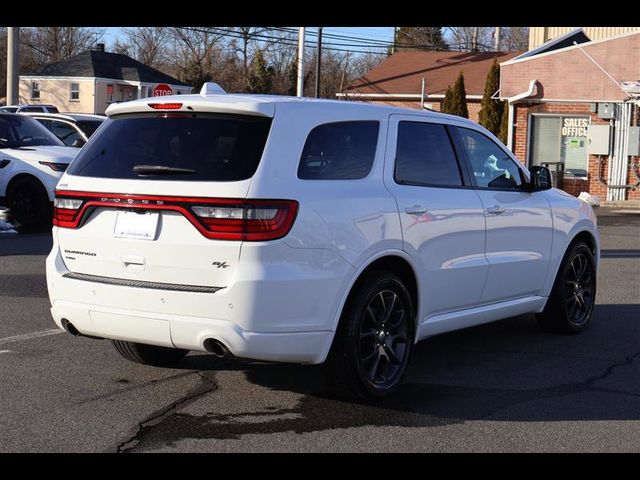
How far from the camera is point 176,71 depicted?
72062mm

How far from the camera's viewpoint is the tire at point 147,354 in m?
6.99

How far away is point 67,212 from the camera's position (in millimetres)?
6203

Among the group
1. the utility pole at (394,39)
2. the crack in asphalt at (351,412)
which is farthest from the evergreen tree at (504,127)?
the utility pole at (394,39)

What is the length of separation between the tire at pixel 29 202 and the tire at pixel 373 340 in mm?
10282

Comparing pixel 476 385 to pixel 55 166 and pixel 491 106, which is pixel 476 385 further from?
pixel 491 106

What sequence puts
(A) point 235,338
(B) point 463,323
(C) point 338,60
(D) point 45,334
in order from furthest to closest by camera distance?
(C) point 338,60 < (D) point 45,334 < (B) point 463,323 < (A) point 235,338

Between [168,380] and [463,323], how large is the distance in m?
2.09

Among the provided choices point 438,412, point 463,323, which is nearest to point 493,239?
point 463,323

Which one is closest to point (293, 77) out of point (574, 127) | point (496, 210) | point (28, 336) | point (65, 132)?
point (574, 127)

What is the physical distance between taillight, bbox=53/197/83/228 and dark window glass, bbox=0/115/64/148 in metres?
10.3

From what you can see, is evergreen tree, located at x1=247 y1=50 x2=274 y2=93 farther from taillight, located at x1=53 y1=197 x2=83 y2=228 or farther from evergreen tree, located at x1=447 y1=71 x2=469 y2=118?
taillight, located at x1=53 y1=197 x2=83 y2=228

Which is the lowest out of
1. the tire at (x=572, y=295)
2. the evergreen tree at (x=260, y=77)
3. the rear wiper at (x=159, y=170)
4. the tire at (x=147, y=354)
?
the tire at (x=147, y=354)

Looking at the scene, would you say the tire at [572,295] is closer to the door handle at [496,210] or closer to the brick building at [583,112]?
the door handle at [496,210]

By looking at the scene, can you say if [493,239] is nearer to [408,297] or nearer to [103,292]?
[408,297]
